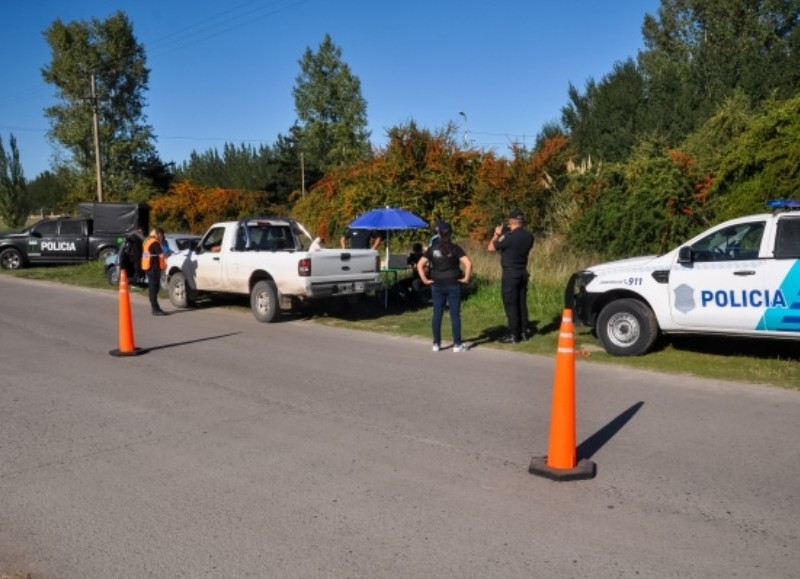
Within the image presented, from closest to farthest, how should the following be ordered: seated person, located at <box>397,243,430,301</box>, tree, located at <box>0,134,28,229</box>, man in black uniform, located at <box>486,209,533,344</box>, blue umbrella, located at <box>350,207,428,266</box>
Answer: man in black uniform, located at <box>486,209,533,344</box>, blue umbrella, located at <box>350,207,428,266</box>, seated person, located at <box>397,243,430,301</box>, tree, located at <box>0,134,28,229</box>

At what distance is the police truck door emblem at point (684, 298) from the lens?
9.62 metres

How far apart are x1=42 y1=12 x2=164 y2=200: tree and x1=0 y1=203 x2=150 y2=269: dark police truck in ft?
63.5

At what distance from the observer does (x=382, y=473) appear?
18.6 feet

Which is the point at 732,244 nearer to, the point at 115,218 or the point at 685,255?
the point at 685,255

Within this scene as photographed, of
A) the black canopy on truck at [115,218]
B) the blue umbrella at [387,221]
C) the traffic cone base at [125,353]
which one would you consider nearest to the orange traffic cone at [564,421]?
the traffic cone base at [125,353]

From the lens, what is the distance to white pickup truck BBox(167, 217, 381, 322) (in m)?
13.8

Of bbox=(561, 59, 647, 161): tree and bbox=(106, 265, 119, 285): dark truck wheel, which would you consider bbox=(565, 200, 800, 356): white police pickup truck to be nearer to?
bbox=(106, 265, 119, 285): dark truck wheel

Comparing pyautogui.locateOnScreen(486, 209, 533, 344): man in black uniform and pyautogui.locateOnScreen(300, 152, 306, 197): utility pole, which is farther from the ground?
pyautogui.locateOnScreen(300, 152, 306, 197): utility pole

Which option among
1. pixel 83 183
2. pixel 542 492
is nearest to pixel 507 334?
pixel 542 492

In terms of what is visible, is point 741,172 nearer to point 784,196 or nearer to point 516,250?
point 784,196

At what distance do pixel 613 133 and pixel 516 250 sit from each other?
32.3m

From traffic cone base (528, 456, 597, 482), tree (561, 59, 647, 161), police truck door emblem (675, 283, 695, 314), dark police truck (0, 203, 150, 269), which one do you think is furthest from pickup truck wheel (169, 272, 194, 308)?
tree (561, 59, 647, 161)

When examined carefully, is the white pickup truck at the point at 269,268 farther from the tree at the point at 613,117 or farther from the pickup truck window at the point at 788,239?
the tree at the point at 613,117

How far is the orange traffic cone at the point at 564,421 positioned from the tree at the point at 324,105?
159ft
